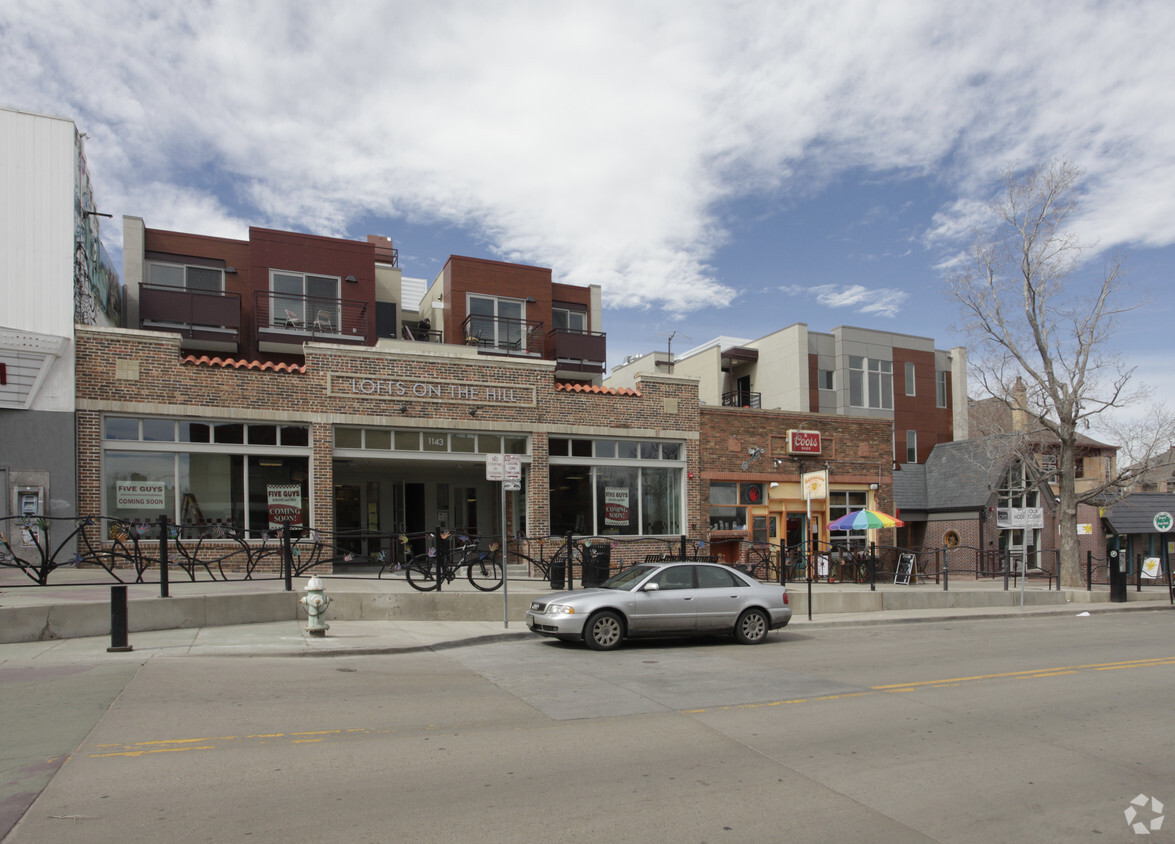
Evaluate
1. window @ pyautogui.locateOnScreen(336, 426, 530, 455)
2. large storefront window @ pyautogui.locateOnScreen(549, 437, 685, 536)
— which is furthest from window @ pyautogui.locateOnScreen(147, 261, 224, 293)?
large storefront window @ pyautogui.locateOnScreen(549, 437, 685, 536)

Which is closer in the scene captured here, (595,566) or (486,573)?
(486,573)

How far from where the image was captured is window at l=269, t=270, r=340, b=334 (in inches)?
935

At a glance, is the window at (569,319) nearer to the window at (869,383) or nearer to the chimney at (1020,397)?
the chimney at (1020,397)

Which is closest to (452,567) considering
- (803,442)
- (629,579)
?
(629,579)

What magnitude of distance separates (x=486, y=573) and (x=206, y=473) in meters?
6.69

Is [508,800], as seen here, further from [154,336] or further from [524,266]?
[524,266]

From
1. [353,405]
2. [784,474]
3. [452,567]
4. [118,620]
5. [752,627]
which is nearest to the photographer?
[118,620]

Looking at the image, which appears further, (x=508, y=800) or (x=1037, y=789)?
(x=1037, y=789)

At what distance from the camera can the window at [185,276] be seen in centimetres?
2316

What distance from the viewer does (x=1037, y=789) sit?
19.8ft

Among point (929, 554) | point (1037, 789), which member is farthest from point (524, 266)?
point (1037, 789)

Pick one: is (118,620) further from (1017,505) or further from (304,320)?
(1017,505)

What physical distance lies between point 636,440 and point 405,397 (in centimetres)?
632

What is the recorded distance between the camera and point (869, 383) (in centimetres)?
4003
